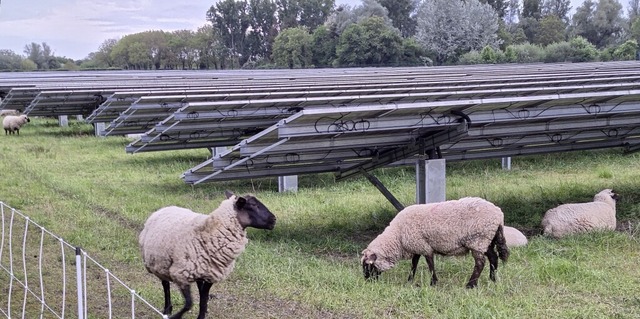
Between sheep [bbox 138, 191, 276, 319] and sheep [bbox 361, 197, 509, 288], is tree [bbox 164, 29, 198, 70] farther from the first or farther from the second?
sheep [bbox 138, 191, 276, 319]

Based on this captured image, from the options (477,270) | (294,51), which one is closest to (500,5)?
(294,51)

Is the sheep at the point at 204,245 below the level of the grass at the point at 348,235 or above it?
above

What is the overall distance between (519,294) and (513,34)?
2885 inches

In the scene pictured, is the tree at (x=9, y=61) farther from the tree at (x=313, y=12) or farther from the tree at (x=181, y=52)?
the tree at (x=313, y=12)

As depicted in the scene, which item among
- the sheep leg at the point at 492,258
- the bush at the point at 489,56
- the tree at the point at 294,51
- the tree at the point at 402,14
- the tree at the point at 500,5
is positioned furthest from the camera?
the tree at the point at 500,5

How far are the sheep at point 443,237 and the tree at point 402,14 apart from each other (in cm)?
8245

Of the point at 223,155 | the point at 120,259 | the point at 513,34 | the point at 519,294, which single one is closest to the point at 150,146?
the point at 223,155

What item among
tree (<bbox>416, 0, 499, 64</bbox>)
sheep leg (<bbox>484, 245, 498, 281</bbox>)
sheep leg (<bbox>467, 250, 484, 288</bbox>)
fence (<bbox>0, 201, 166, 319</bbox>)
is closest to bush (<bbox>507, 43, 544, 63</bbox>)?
tree (<bbox>416, 0, 499, 64</bbox>)

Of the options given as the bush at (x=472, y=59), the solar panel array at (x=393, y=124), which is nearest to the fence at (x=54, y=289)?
the solar panel array at (x=393, y=124)

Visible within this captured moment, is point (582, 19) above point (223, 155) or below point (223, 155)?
Answer: above

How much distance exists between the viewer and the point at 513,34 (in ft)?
252

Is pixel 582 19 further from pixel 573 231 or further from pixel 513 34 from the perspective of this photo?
pixel 573 231

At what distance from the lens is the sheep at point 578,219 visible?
10.3m

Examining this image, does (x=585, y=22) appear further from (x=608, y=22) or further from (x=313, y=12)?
(x=313, y=12)
